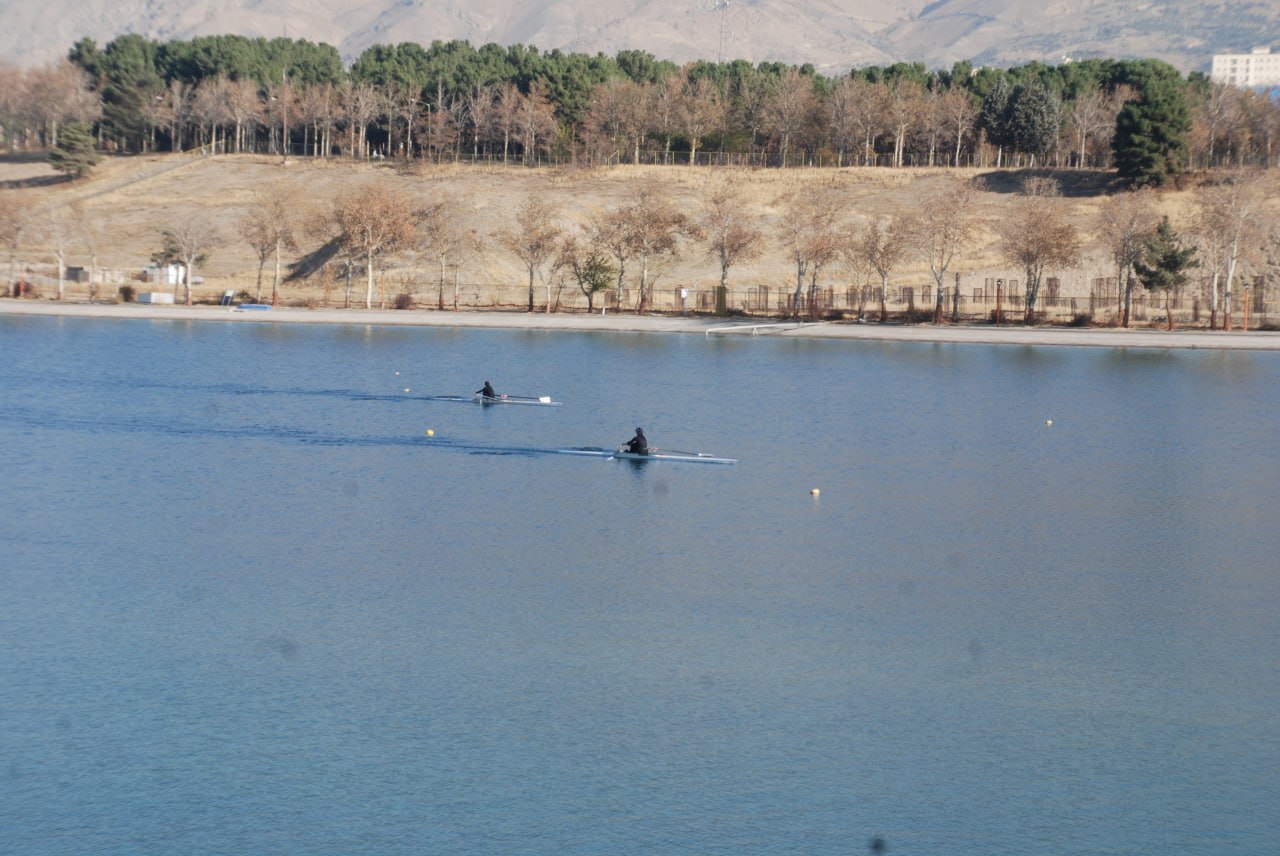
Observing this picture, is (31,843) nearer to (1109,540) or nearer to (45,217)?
(1109,540)

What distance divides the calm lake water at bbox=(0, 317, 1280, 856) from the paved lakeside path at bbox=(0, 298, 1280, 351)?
1588 inches

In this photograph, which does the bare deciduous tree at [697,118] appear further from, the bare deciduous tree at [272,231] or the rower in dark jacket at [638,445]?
the rower in dark jacket at [638,445]

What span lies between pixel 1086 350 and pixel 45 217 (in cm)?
10958

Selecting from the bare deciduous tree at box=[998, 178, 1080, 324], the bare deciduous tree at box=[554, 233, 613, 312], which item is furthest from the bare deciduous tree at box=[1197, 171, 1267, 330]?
the bare deciduous tree at box=[554, 233, 613, 312]

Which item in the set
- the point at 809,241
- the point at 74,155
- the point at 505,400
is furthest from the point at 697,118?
the point at 505,400

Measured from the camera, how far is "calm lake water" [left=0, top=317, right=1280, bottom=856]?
2284 cm

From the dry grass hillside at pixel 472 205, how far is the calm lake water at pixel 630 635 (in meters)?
75.6

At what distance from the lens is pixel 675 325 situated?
114 meters

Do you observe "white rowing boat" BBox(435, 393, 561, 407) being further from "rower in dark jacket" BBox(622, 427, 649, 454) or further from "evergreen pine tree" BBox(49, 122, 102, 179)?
"evergreen pine tree" BBox(49, 122, 102, 179)

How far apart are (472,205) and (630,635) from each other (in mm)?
132461

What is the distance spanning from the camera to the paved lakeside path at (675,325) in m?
103

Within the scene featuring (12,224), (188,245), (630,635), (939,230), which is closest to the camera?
(630,635)

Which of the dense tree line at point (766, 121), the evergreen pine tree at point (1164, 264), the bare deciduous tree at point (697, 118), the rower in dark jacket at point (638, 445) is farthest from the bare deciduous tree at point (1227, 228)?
the bare deciduous tree at point (697, 118)

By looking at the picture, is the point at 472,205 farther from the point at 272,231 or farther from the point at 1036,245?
the point at 1036,245
